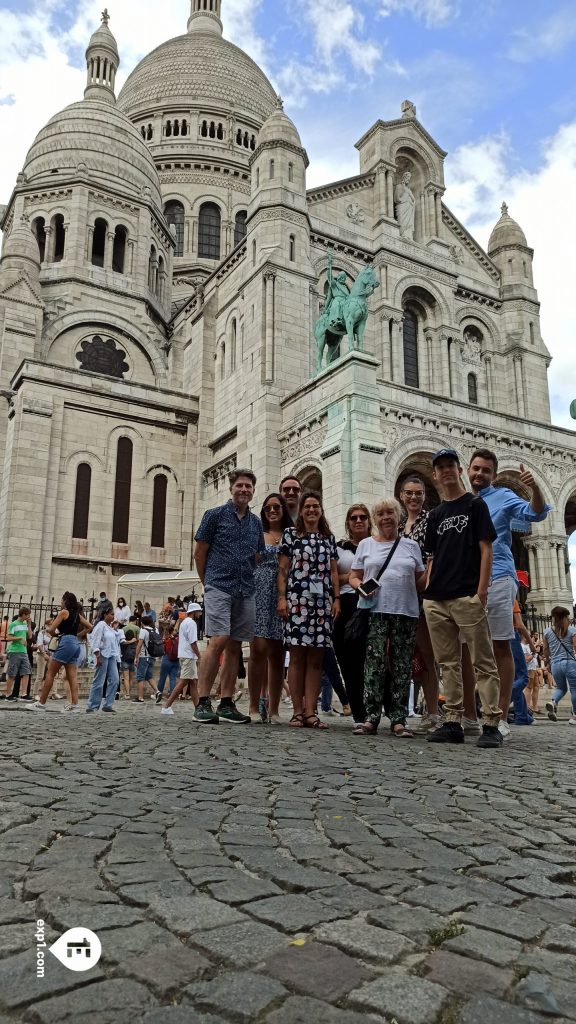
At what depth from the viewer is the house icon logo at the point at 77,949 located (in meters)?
1.75

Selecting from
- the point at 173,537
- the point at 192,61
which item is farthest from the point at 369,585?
the point at 192,61

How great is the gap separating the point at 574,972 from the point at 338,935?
1.93 ft

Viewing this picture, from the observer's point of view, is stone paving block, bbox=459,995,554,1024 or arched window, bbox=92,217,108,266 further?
arched window, bbox=92,217,108,266

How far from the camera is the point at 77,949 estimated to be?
179cm

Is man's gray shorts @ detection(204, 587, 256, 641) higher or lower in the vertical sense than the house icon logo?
higher

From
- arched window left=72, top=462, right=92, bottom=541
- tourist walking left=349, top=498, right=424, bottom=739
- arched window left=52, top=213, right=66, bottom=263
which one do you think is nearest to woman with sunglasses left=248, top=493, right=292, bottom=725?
tourist walking left=349, top=498, right=424, bottom=739

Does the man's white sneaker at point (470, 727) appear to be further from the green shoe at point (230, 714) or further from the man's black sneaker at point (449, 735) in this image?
the green shoe at point (230, 714)

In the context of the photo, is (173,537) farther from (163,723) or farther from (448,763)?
(448,763)

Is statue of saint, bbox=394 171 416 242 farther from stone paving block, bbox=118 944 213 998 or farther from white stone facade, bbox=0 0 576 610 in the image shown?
stone paving block, bbox=118 944 213 998

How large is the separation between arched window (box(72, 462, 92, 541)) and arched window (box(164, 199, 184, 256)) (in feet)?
64.1

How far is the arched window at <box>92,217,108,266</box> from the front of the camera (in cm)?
3009

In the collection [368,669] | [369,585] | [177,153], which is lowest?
[368,669]

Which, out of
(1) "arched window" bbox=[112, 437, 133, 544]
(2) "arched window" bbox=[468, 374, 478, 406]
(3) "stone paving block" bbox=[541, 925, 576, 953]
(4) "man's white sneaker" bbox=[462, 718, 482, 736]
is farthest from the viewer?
(2) "arched window" bbox=[468, 374, 478, 406]

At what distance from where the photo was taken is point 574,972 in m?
1.77
